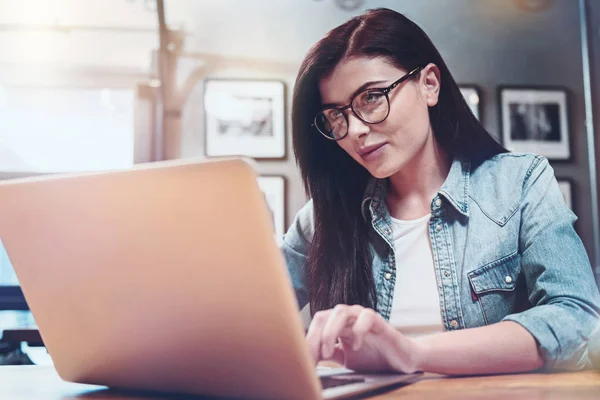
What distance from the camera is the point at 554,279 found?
0.90 meters

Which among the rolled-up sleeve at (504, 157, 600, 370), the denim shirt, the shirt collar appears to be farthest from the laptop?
the shirt collar

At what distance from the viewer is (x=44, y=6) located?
262 cm

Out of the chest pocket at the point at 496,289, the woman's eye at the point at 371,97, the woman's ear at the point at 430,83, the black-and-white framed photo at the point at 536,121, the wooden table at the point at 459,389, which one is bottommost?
the wooden table at the point at 459,389

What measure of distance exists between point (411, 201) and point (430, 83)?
0.24 metres

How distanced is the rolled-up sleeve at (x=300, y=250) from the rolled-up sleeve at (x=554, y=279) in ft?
1.49

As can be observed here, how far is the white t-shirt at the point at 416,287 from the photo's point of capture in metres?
1.14

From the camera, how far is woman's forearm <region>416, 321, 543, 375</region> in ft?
2.33

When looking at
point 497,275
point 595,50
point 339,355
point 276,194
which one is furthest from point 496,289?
point 595,50

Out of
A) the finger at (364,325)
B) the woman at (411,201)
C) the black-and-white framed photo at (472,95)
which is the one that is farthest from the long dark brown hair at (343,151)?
the black-and-white framed photo at (472,95)

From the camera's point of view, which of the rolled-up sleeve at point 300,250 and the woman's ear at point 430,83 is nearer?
the woman's ear at point 430,83

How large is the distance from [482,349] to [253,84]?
6.77 ft

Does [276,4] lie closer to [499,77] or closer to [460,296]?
[499,77]

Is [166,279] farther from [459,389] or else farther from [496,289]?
[496,289]

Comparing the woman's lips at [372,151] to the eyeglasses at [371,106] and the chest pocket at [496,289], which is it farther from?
the chest pocket at [496,289]
